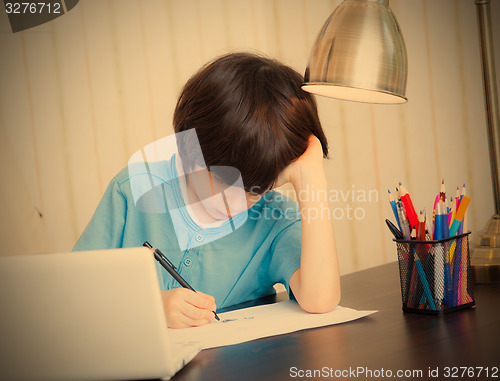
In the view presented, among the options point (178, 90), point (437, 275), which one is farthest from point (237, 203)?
point (178, 90)

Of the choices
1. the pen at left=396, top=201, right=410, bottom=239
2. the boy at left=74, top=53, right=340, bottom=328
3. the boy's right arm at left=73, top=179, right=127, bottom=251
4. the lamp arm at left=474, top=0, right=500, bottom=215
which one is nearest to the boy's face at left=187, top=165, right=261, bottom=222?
the boy at left=74, top=53, right=340, bottom=328

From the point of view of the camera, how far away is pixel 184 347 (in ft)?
2.22

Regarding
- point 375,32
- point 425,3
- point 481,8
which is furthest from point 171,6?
point 375,32

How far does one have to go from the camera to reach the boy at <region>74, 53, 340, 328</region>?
0.91 m

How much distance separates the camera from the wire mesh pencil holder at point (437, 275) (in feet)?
2.51

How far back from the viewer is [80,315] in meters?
0.55

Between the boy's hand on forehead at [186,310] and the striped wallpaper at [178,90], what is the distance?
3.45 feet

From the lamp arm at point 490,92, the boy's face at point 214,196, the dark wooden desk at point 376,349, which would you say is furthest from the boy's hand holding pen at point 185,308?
the lamp arm at point 490,92

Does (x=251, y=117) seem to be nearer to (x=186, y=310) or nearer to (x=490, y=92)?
(x=186, y=310)

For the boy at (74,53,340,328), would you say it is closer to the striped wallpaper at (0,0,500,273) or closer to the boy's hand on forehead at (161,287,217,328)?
the boy's hand on forehead at (161,287,217,328)

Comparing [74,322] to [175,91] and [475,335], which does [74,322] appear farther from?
[175,91]

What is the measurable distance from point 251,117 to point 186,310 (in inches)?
13.1

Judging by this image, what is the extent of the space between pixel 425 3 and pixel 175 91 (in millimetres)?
1041

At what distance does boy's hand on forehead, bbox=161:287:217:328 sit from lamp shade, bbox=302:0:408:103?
14.5 inches
